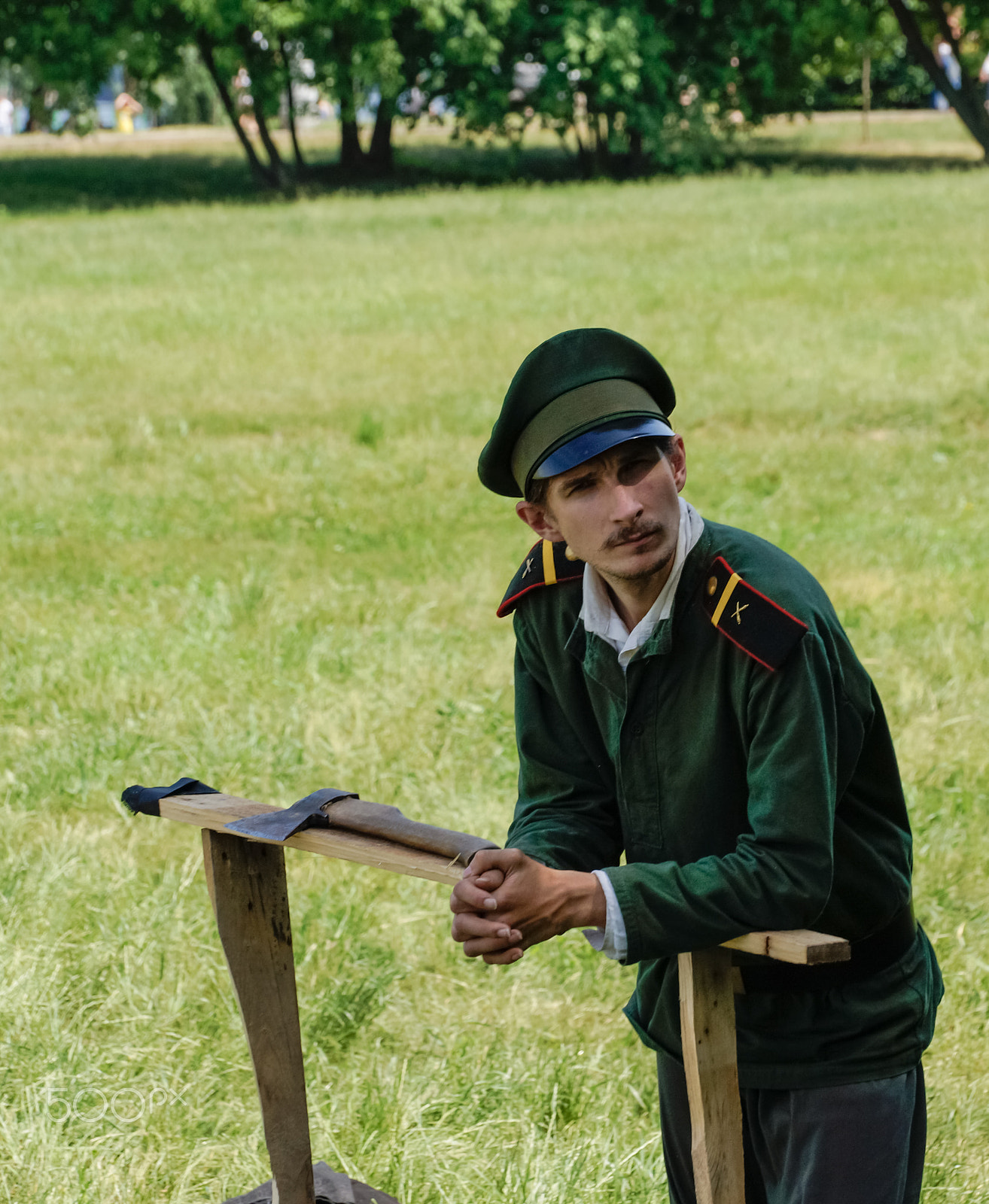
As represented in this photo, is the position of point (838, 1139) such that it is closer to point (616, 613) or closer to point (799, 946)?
point (799, 946)

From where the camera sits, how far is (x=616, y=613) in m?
2.27

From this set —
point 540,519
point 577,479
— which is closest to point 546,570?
point 540,519

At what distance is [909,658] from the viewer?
6.48 m

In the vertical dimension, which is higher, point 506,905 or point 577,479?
point 577,479

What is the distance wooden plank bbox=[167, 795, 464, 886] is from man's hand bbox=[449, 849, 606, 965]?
50 millimetres

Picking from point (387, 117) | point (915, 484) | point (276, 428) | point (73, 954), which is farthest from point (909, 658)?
point (387, 117)

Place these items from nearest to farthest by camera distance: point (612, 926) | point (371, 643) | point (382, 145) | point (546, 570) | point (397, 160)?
point (612, 926)
point (546, 570)
point (371, 643)
point (382, 145)
point (397, 160)

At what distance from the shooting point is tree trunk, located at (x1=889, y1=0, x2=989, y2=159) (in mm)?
34562

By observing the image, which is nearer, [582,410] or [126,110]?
[582,410]

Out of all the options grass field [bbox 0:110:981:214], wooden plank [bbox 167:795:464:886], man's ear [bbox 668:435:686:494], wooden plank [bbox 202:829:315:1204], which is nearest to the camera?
wooden plank [bbox 167:795:464:886]

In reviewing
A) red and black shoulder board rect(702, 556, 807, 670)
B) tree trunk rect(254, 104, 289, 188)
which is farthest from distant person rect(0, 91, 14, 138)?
red and black shoulder board rect(702, 556, 807, 670)

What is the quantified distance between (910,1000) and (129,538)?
22.9 feet

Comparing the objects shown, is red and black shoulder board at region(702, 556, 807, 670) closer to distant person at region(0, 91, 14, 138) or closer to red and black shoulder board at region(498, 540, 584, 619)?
red and black shoulder board at region(498, 540, 584, 619)

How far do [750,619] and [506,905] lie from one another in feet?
1.70
